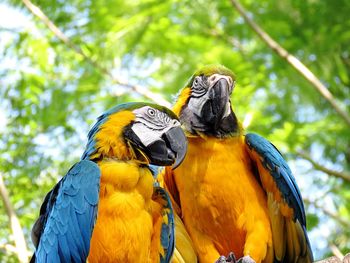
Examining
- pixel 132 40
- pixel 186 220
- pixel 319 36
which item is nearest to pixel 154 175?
pixel 186 220

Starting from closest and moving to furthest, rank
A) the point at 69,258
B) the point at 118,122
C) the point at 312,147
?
1. the point at 69,258
2. the point at 118,122
3. the point at 312,147

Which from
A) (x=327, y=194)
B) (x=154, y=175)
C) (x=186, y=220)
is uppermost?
(x=154, y=175)

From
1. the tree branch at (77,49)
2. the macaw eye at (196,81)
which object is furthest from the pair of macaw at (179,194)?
the tree branch at (77,49)

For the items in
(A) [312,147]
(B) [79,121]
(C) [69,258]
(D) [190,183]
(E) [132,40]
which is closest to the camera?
(C) [69,258]

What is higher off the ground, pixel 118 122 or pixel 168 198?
pixel 118 122

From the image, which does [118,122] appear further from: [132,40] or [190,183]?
[132,40]

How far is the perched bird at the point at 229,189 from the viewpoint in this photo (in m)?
4.56

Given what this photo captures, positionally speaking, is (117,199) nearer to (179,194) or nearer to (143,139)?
(143,139)

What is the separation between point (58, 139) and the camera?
7410 millimetres

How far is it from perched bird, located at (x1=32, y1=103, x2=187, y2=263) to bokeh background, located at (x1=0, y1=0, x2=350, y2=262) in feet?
7.53

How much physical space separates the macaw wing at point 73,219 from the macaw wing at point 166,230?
471 mm

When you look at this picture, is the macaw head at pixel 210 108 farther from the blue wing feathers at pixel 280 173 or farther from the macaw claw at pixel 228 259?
the macaw claw at pixel 228 259

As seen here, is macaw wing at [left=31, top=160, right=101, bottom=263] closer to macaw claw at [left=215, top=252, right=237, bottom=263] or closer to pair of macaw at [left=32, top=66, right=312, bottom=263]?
pair of macaw at [left=32, top=66, right=312, bottom=263]

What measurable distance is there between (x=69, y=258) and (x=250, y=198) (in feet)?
4.10
